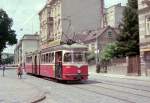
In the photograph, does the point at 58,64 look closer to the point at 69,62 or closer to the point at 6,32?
the point at 69,62

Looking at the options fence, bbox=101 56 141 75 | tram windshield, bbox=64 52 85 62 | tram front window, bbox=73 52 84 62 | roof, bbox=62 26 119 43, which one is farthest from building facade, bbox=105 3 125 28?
tram windshield, bbox=64 52 85 62

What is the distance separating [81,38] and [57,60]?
173 ft

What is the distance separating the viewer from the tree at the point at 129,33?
55.8 metres

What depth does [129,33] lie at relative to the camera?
2238 inches

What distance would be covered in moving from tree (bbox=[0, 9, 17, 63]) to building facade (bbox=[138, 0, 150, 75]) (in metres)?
57.3

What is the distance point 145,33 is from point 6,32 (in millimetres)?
58553

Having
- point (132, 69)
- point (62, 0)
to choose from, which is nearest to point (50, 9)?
point (62, 0)

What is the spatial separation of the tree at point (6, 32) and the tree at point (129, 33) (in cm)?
4660

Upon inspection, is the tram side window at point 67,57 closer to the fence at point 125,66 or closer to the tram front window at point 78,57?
the tram front window at point 78,57

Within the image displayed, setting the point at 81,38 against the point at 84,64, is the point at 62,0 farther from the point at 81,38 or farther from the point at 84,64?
the point at 84,64

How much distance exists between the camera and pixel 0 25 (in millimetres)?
98625

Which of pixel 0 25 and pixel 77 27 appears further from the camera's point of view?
pixel 0 25

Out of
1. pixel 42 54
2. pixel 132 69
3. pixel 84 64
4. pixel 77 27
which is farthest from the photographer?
pixel 77 27

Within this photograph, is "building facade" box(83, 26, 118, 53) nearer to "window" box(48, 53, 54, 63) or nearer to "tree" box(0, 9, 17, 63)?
"tree" box(0, 9, 17, 63)
